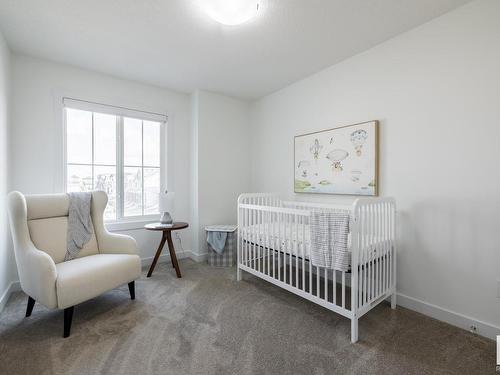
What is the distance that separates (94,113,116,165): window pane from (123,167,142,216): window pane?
22 cm

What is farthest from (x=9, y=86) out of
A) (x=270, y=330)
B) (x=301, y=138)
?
(x=270, y=330)

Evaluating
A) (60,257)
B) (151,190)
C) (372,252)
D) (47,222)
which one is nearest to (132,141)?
(151,190)

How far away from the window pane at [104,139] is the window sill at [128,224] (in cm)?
72

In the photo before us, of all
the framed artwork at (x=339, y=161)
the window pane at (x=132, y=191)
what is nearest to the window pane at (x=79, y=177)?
the window pane at (x=132, y=191)

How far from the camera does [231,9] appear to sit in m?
1.63

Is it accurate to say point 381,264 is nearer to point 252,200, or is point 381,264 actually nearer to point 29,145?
point 252,200

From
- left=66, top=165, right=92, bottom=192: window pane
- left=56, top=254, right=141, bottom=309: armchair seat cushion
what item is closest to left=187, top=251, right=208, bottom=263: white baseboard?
left=56, top=254, right=141, bottom=309: armchair seat cushion

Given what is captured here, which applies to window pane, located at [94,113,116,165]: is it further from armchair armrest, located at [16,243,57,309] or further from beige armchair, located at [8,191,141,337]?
armchair armrest, located at [16,243,57,309]

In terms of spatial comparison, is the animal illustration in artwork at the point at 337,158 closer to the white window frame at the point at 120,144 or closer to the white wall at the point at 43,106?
the white window frame at the point at 120,144

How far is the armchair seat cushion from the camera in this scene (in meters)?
1.72

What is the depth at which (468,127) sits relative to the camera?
5.74ft

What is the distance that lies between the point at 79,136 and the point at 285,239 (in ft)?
8.23

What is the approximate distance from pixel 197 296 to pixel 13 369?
1243 mm

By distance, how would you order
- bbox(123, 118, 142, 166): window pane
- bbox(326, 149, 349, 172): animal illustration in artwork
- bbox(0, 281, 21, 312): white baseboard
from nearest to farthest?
bbox(0, 281, 21, 312): white baseboard < bbox(326, 149, 349, 172): animal illustration in artwork < bbox(123, 118, 142, 166): window pane
